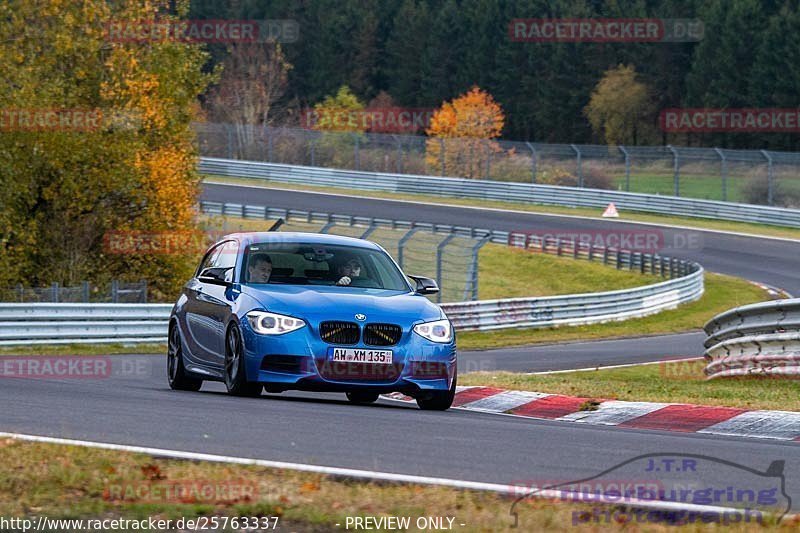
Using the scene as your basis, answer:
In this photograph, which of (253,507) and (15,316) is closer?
(253,507)

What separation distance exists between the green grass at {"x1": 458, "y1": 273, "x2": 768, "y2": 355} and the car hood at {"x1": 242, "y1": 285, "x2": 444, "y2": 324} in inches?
630

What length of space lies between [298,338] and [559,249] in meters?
35.3

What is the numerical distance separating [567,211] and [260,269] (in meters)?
45.5

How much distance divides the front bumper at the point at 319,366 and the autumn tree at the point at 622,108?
93932 mm

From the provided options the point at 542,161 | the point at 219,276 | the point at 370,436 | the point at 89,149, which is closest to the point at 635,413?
the point at 370,436

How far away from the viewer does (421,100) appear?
117938 mm

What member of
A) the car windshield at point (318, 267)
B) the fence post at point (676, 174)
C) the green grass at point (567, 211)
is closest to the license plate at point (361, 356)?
the car windshield at point (318, 267)

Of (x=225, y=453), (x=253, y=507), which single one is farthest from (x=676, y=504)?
(x=225, y=453)

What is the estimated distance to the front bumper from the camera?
448 inches

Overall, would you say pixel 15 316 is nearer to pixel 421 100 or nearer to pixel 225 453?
pixel 225 453

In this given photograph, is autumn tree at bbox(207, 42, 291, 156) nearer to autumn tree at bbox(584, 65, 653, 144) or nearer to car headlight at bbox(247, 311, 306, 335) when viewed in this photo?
autumn tree at bbox(584, 65, 653, 144)

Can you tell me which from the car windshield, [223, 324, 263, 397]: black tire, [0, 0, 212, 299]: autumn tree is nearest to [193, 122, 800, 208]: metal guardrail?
[0, 0, 212, 299]: autumn tree

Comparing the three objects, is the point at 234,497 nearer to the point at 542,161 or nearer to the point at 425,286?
the point at 425,286

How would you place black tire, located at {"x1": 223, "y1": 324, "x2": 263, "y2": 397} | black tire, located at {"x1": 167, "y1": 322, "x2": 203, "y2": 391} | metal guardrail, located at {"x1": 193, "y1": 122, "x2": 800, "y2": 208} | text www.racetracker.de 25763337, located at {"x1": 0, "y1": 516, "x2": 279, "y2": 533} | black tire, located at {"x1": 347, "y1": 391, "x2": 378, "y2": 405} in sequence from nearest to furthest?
text www.racetracker.de 25763337, located at {"x1": 0, "y1": 516, "x2": 279, "y2": 533} → black tire, located at {"x1": 223, "y1": 324, "x2": 263, "y2": 397} → black tire, located at {"x1": 347, "y1": 391, "x2": 378, "y2": 405} → black tire, located at {"x1": 167, "y1": 322, "x2": 203, "y2": 391} → metal guardrail, located at {"x1": 193, "y1": 122, "x2": 800, "y2": 208}
